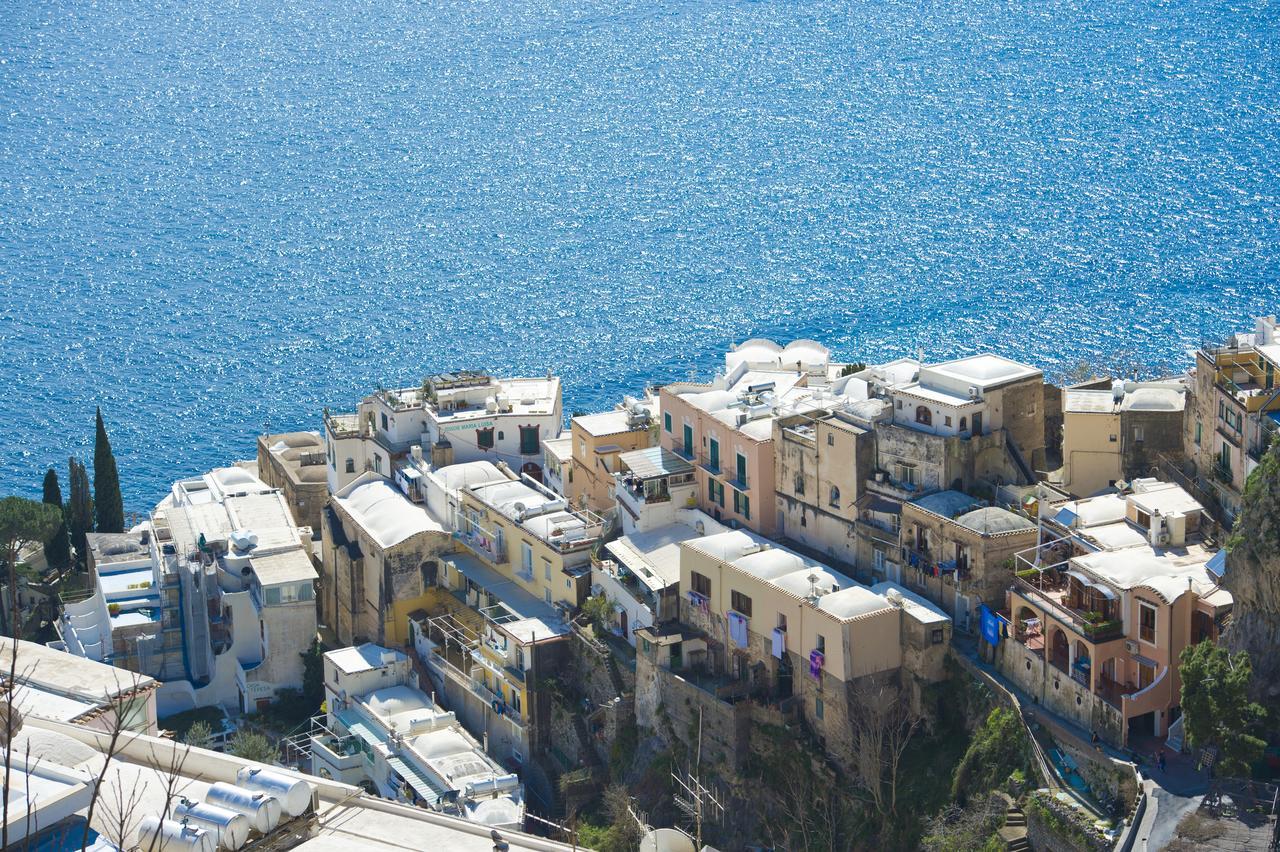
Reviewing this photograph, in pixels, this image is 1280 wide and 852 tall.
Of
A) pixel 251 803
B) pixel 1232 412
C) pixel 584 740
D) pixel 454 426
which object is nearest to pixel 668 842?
pixel 584 740

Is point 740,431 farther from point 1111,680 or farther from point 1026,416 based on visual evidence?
point 1111,680

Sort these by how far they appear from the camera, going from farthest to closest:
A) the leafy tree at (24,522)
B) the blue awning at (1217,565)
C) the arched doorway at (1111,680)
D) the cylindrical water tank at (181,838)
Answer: the leafy tree at (24,522) → the blue awning at (1217,565) → the arched doorway at (1111,680) → the cylindrical water tank at (181,838)

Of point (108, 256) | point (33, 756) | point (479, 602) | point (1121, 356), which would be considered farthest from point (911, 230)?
point (33, 756)

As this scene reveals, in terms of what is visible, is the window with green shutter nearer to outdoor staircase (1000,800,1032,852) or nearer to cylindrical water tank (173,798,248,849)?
outdoor staircase (1000,800,1032,852)

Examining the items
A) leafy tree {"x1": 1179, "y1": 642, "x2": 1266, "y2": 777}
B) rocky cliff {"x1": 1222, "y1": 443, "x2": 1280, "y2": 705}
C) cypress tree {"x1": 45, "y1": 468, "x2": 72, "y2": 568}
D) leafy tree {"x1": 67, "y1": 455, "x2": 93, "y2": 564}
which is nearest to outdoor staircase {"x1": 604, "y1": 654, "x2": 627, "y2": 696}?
leafy tree {"x1": 1179, "y1": 642, "x2": 1266, "y2": 777}

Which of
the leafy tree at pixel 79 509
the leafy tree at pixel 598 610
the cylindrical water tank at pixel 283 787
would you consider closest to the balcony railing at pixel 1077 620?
the leafy tree at pixel 598 610

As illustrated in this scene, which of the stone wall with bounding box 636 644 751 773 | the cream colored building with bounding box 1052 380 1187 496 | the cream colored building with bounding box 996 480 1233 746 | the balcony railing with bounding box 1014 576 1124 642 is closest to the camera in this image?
the cream colored building with bounding box 996 480 1233 746

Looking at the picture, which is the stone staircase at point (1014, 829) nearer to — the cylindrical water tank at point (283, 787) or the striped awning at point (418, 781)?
the striped awning at point (418, 781)

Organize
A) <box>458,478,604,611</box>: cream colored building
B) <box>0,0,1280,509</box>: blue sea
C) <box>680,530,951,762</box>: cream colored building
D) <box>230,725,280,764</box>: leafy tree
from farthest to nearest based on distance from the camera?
<box>0,0,1280,509</box>: blue sea, <box>458,478,604,611</box>: cream colored building, <box>230,725,280,764</box>: leafy tree, <box>680,530,951,762</box>: cream colored building
